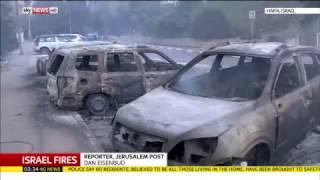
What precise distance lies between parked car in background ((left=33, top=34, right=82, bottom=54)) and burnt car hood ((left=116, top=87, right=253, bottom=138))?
647 mm

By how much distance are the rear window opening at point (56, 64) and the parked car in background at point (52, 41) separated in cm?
8

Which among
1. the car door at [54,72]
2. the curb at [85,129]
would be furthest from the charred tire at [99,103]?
the car door at [54,72]

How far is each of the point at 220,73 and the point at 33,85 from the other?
1.63m

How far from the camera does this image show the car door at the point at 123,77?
3.16m

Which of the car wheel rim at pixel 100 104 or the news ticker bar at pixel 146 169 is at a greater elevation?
the car wheel rim at pixel 100 104

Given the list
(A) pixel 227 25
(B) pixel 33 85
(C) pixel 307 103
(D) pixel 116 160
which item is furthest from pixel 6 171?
(C) pixel 307 103

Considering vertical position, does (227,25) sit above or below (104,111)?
above

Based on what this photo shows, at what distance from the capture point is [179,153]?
9.04 ft

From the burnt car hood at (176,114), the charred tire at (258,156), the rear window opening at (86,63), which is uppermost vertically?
the rear window opening at (86,63)

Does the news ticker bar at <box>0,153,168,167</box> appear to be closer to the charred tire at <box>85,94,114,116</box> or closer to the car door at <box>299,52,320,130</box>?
the charred tire at <box>85,94,114,116</box>

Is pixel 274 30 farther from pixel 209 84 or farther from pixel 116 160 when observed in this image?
pixel 116 160

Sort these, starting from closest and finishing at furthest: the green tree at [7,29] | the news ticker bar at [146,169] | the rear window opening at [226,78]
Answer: the news ticker bar at [146,169] → the rear window opening at [226,78] → the green tree at [7,29]

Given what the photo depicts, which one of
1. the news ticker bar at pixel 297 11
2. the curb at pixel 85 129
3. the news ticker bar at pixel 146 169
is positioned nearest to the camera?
the news ticker bar at pixel 146 169

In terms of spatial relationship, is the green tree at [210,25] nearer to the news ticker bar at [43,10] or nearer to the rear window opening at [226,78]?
the rear window opening at [226,78]
